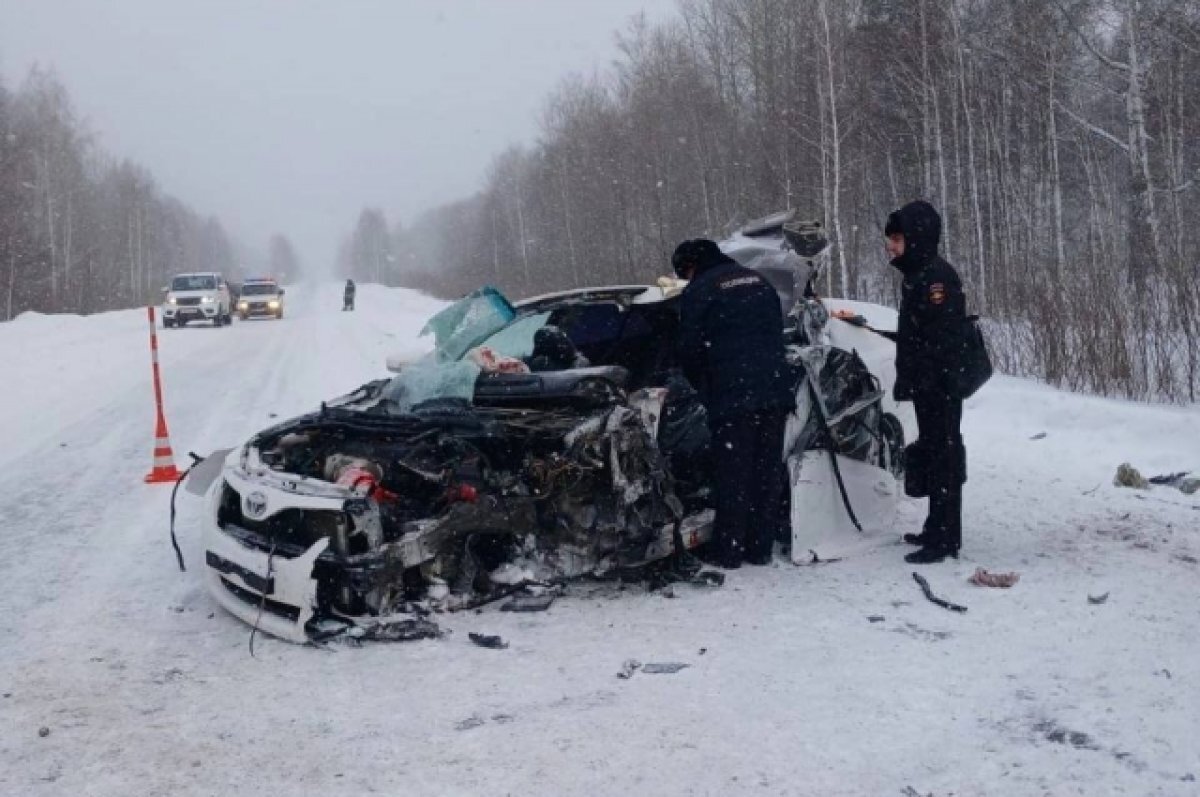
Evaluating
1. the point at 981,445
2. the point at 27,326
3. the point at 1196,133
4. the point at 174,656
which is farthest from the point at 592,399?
the point at 27,326

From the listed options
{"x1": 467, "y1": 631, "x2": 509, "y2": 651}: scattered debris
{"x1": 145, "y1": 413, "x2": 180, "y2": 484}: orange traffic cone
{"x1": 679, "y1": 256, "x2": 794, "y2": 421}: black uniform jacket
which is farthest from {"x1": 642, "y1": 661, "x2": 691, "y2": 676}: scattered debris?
{"x1": 145, "y1": 413, "x2": 180, "y2": 484}: orange traffic cone

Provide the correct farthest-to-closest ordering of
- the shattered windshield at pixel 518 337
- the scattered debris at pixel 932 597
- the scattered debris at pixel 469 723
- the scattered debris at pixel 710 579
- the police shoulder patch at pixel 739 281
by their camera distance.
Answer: the shattered windshield at pixel 518 337
the police shoulder patch at pixel 739 281
the scattered debris at pixel 710 579
the scattered debris at pixel 932 597
the scattered debris at pixel 469 723

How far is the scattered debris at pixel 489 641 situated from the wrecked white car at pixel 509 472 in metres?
0.33

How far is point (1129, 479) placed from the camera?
662cm

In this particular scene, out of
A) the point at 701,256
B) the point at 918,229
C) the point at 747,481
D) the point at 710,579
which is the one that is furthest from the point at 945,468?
the point at 701,256

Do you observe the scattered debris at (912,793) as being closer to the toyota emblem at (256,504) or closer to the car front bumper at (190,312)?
the toyota emblem at (256,504)

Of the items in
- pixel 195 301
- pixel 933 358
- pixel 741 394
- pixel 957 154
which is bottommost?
pixel 741 394

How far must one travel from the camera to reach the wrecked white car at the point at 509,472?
4.18 meters

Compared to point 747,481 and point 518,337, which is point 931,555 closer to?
point 747,481

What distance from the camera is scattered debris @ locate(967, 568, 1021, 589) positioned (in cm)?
466

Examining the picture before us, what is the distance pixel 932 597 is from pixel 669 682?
1.55m

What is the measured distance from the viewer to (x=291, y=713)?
135 inches

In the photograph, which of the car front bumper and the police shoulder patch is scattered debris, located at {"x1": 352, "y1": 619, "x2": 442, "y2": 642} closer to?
the police shoulder patch

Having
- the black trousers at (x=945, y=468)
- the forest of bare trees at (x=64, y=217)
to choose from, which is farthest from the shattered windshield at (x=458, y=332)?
the forest of bare trees at (x=64, y=217)
